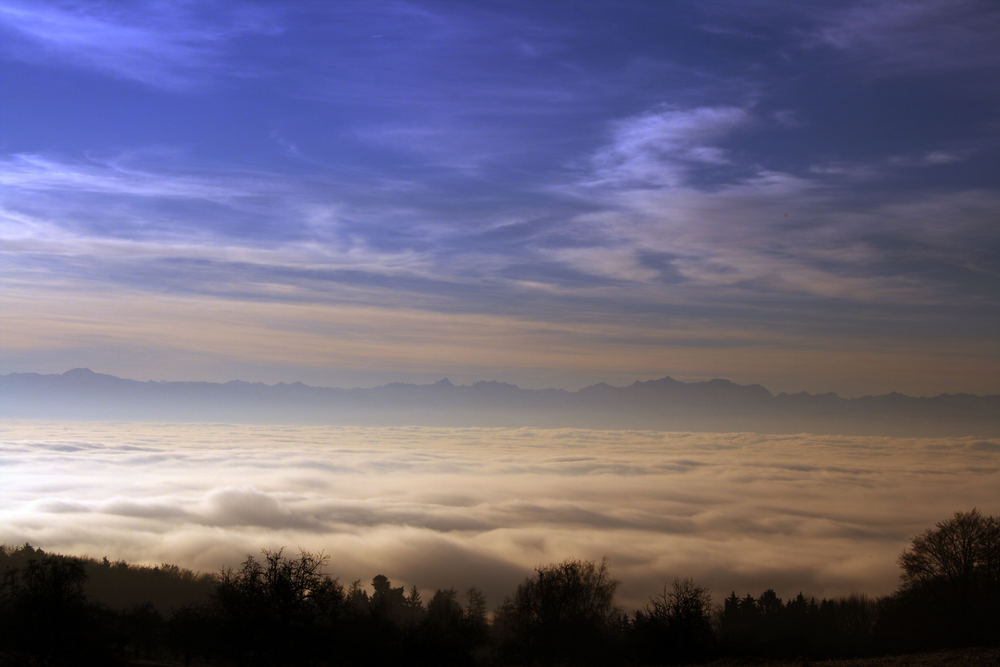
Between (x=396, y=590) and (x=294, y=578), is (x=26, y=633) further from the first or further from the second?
(x=396, y=590)

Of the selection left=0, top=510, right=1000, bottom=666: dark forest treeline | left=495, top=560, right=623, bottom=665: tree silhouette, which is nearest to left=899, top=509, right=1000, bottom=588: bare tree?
left=0, top=510, right=1000, bottom=666: dark forest treeline

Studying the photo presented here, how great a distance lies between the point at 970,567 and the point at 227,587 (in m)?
52.7

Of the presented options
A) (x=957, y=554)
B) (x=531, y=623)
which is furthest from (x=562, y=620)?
(x=957, y=554)

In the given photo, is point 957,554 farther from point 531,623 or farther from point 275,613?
point 275,613

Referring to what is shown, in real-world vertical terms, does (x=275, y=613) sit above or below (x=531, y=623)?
above

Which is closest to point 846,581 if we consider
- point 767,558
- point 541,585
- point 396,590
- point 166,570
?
point 767,558

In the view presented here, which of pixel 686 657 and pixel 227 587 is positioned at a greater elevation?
pixel 227 587

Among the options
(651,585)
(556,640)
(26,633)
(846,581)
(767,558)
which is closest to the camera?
(26,633)

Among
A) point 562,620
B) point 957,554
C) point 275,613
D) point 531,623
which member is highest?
point 957,554

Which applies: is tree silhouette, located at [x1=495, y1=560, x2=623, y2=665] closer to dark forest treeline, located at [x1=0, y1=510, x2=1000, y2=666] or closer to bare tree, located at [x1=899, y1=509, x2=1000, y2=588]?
dark forest treeline, located at [x1=0, y1=510, x2=1000, y2=666]

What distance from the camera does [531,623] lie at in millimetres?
59812

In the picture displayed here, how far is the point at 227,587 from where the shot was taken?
5225 centimetres

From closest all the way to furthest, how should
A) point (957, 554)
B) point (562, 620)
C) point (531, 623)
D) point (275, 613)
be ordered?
point (275, 613), point (531, 623), point (957, 554), point (562, 620)

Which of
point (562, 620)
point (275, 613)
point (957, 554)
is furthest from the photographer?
point (562, 620)
